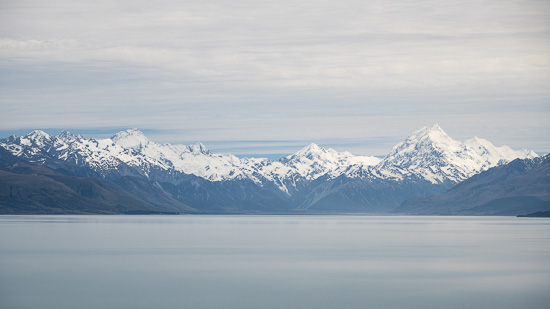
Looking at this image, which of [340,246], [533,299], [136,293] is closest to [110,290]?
[136,293]

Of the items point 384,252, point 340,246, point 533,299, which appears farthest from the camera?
point 340,246

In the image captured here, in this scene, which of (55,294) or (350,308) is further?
(55,294)

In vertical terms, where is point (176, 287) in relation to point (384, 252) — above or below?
above

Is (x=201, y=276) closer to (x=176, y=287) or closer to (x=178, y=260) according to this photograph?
(x=176, y=287)

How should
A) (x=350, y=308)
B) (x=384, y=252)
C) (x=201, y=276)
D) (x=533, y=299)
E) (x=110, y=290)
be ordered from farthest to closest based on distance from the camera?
(x=384, y=252) < (x=201, y=276) < (x=110, y=290) < (x=533, y=299) < (x=350, y=308)

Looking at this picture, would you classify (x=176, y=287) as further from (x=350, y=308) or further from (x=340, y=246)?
(x=340, y=246)

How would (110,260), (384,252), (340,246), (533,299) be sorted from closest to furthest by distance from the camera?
1. (533,299)
2. (110,260)
3. (384,252)
4. (340,246)

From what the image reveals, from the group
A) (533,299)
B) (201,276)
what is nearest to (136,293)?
(201,276)

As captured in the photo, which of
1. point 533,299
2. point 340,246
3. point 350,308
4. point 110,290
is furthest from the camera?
point 340,246

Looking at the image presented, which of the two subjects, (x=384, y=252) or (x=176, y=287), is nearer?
(x=176, y=287)
